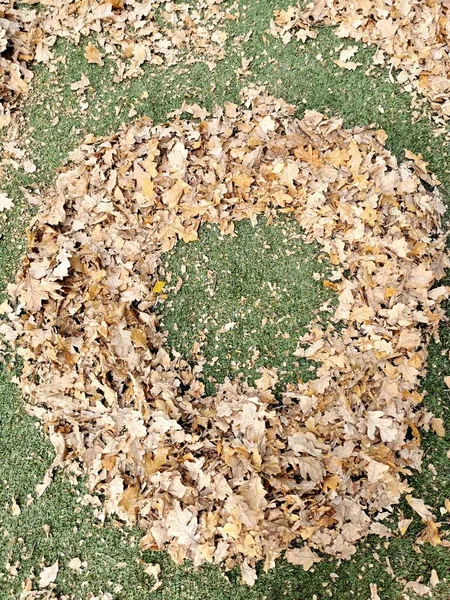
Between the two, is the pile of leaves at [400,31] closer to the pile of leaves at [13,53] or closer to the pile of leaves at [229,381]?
the pile of leaves at [229,381]

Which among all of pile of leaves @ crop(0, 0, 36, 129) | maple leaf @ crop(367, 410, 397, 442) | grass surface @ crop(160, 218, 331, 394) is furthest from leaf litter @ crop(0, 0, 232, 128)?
maple leaf @ crop(367, 410, 397, 442)

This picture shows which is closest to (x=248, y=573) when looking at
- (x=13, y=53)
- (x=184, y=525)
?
(x=184, y=525)

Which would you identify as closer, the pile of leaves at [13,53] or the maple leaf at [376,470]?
the maple leaf at [376,470]

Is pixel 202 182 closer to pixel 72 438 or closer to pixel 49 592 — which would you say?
pixel 72 438

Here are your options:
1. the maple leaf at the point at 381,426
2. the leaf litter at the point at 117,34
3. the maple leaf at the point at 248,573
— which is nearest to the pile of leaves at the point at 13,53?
the leaf litter at the point at 117,34

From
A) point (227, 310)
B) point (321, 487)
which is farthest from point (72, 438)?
point (321, 487)

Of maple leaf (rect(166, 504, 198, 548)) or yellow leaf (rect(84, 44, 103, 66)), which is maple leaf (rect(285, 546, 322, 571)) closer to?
maple leaf (rect(166, 504, 198, 548))

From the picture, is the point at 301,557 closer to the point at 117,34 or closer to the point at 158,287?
the point at 158,287
